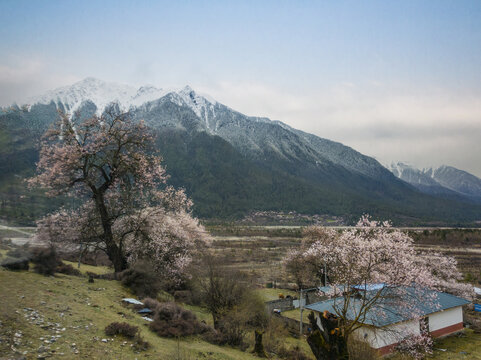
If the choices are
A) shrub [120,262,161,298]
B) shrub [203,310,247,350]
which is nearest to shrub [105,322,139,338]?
shrub [203,310,247,350]

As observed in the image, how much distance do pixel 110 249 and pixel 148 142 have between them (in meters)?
7.71

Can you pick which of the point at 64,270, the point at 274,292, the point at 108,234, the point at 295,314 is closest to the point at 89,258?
the point at 108,234

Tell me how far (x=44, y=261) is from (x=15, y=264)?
2153mm

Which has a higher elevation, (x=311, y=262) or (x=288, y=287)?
(x=311, y=262)

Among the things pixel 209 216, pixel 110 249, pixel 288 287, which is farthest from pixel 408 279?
pixel 209 216

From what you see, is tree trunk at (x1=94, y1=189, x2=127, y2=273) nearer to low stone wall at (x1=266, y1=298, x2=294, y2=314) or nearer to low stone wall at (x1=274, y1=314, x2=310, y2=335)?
low stone wall at (x1=274, y1=314, x2=310, y2=335)

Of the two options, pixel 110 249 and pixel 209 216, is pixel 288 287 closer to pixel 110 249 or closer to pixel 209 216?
pixel 110 249

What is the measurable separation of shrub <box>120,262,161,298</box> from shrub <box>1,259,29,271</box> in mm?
6542

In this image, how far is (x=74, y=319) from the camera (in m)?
12.2

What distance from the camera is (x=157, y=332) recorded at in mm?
14961

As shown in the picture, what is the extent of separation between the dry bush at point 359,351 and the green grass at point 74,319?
519 centimetres

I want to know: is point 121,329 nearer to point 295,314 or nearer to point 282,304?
point 295,314

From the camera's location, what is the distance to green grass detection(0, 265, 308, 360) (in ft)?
31.9

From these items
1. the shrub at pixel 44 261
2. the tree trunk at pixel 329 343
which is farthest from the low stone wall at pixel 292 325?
the shrub at pixel 44 261
